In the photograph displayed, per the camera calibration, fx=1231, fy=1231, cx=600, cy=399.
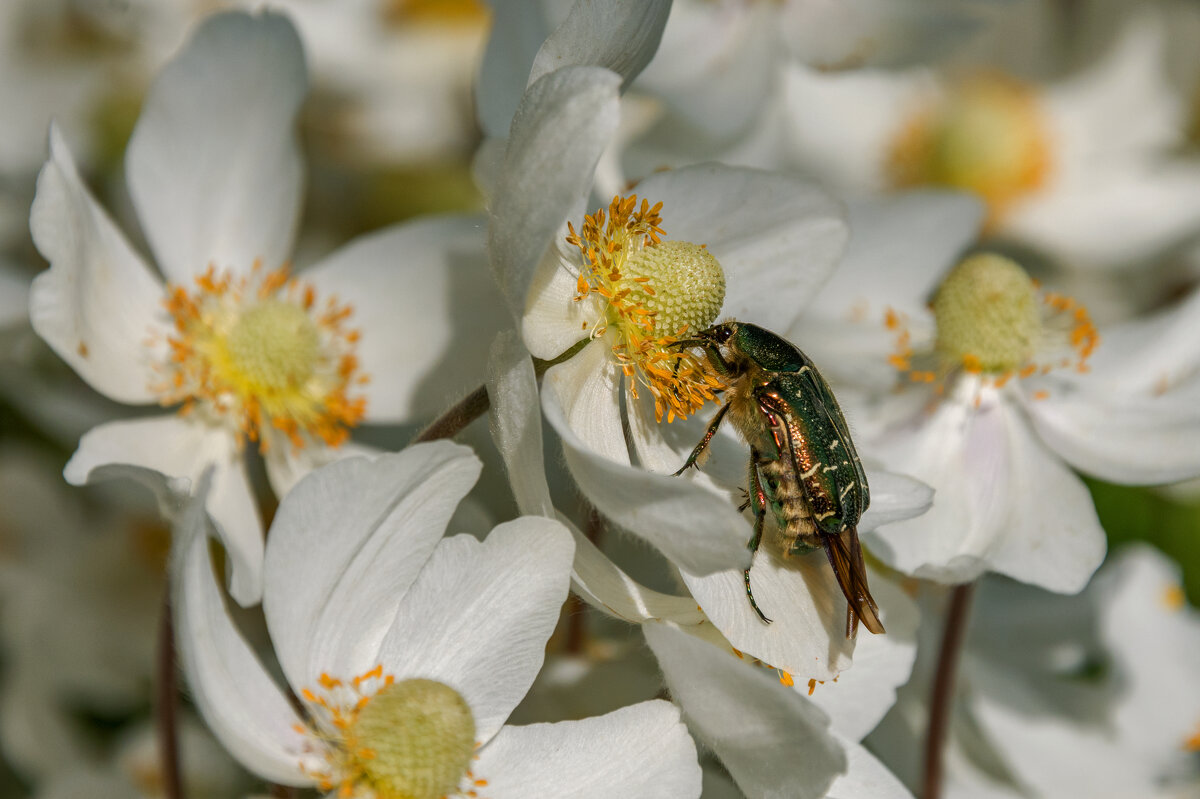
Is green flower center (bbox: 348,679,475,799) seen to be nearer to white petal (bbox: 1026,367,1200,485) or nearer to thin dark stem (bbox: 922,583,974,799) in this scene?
thin dark stem (bbox: 922,583,974,799)

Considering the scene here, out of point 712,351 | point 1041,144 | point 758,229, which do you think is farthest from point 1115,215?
point 712,351

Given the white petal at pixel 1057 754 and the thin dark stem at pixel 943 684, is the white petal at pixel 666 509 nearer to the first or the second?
the thin dark stem at pixel 943 684

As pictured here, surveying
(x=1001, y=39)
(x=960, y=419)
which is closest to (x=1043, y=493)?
(x=960, y=419)

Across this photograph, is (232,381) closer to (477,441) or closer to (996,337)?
(477,441)

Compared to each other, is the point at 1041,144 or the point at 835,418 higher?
the point at 835,418

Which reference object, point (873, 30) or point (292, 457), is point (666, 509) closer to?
point (292, 457)

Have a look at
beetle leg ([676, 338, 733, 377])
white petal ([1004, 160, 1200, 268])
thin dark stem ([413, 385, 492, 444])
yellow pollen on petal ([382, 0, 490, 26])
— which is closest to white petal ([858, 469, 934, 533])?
beetle leg ([676, 338, 733, 377])

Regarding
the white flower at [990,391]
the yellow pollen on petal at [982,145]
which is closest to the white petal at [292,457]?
the white flower at [990,391]
